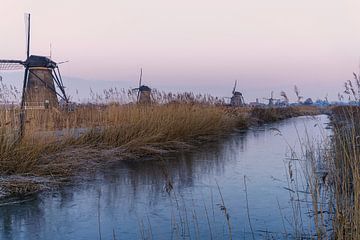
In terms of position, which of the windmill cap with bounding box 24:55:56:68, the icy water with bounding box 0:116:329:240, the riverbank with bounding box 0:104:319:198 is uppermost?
the windmill cap with bounding box 24:55:56:68

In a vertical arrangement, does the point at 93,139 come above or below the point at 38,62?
below

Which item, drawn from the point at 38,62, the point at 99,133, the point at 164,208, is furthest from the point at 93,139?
the point at 38,62

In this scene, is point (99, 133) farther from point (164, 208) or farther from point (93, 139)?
point (164, 208)

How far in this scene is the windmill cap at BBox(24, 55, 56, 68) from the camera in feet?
78.9

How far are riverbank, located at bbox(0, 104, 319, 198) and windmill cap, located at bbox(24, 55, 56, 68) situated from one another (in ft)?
38.4

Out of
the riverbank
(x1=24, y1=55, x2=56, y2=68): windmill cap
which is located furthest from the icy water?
(x1=24, y1=55, x2=56, y2=68): windmill cap

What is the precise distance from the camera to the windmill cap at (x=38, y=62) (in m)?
24.0

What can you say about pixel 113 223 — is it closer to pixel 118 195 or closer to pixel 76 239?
pixel 76 239

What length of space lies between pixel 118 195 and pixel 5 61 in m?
21.4

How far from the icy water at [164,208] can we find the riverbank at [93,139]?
518 millimetres

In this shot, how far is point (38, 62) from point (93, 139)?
15645mm

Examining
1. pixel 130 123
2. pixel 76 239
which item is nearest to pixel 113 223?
pixel 76 239

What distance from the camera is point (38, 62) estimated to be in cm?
2403

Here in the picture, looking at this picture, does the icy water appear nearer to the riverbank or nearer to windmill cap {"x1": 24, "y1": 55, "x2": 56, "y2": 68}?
the riverbank
